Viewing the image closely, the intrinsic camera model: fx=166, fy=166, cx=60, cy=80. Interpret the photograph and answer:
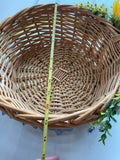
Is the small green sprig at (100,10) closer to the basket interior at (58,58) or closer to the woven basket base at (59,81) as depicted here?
the basket interior at (58,58)

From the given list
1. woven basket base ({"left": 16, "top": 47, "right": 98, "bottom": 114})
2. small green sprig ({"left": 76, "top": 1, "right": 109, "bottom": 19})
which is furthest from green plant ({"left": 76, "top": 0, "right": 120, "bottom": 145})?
woven basket base ({"left": 16, "top": 47, "right": 98, "bottom": 114})

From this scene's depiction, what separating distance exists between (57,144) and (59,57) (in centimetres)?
42

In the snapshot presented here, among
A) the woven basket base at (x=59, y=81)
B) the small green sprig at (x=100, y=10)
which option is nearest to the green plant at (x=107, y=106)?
the small green sprig at (x=100, y=10)

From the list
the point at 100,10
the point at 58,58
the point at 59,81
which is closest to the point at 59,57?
the point at 58,58

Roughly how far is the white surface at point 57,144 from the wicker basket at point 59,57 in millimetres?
87

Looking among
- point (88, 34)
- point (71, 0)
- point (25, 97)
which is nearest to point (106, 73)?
point (88, 34)

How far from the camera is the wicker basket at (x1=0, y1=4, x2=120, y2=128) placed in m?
0.68

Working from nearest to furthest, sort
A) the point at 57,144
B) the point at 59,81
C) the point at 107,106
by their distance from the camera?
the point at 107,106 → the point at 57,144 → the point at 59,81

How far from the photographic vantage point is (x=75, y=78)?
30.5 inches

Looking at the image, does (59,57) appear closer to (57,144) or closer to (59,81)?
(59,81)

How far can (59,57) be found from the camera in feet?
2.76

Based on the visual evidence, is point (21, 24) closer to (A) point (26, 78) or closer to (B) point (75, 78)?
(A) point (26, 78)

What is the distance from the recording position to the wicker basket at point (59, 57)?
0.68 m

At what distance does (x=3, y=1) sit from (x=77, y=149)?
94 cm
